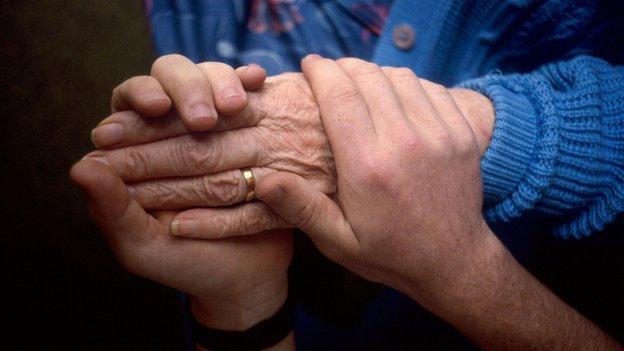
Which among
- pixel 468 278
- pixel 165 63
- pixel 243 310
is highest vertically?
pixel 165 63

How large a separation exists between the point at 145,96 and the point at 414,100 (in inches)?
15.3

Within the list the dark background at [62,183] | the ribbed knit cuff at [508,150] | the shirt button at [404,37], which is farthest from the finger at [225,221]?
the dark background at [62,183]

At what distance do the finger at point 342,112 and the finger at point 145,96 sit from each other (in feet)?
0.73

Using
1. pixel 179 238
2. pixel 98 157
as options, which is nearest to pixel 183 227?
pixel 179 238

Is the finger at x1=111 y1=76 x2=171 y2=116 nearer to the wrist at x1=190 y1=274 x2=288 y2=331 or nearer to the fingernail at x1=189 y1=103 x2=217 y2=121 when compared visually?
the fingernail at x1=189 y1=103 x2=217 y2=121

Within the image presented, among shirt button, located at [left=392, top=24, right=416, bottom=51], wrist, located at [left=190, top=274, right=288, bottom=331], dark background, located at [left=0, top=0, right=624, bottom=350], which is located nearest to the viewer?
wrist, located at [left=190, top=274, right=288, bottom=331]

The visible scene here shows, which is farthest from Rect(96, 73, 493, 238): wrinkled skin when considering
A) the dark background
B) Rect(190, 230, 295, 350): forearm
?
the dark background

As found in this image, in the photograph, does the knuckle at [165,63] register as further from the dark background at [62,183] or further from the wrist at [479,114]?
the dark background at [62,183]

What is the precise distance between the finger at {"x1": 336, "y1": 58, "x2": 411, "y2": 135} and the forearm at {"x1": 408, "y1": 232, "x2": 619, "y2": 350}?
239mm

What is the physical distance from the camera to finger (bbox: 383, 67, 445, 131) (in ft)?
1.85

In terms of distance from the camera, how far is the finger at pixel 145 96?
0.49 m

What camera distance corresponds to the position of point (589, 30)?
2.57ft

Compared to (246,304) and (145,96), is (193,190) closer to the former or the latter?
(145,96)

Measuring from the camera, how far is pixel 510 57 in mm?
871
